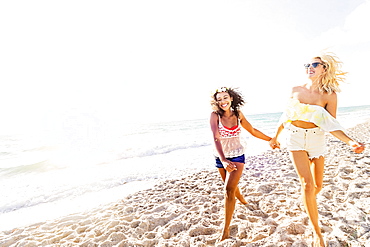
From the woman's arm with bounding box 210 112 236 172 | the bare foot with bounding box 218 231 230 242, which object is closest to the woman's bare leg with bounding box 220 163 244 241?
the bare foot with bounding box 218 231 230 242

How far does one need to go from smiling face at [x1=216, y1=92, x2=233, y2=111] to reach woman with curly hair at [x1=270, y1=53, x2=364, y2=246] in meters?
0.85

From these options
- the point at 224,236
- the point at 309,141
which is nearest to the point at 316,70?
the point at 309,141

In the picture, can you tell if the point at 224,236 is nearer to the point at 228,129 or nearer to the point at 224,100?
the point at 228,129

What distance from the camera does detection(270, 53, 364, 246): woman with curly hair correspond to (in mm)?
2537

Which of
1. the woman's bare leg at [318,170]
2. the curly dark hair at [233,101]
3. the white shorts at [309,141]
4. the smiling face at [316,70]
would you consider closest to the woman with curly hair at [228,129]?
the curly dark hair at [233,101]

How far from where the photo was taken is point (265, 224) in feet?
10.5

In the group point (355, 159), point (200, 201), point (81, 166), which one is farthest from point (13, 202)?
point (355, 159)

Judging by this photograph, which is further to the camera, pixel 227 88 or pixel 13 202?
pixel 13 202

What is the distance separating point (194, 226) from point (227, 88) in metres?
2.27

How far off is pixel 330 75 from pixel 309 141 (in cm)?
85

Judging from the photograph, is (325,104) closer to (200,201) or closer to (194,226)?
(194,226)

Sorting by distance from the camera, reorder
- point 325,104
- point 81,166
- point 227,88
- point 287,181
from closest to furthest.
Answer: point 325,104
point 227,88
point 287,181
point 81,166

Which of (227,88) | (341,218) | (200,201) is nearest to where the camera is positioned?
(341,218)

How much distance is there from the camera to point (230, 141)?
3135mm
